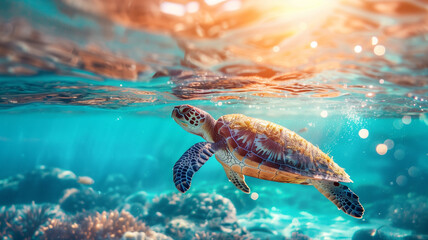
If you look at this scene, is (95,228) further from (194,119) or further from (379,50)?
(379,50)

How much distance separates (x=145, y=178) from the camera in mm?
23188

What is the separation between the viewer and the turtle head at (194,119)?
5.38m

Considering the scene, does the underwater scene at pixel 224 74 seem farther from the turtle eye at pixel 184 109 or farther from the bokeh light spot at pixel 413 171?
the bokeh light spot at pixel 413 171

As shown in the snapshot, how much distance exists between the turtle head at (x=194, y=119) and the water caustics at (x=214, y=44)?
172 centimetres

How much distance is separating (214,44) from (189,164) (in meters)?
3.13

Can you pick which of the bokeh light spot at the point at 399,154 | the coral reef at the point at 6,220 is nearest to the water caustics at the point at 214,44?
the coral reef at the point at 6,220

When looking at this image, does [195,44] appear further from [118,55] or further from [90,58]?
[90,58]

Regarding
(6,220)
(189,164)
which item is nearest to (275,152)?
(189,164)

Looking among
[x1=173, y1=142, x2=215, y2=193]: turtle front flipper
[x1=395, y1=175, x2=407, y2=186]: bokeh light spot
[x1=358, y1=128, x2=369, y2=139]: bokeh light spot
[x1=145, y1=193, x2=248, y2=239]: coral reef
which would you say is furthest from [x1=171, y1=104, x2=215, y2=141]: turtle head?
[x1=358, y1=128, x2=369, y2=139]: bokeh light spot

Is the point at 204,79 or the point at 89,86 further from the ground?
the point at 204,79

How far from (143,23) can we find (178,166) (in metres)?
3.12

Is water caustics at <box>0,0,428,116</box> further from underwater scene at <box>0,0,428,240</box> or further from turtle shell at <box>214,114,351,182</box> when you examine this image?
turtle shell at <box>214,114,351,182</box>

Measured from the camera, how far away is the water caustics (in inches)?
160

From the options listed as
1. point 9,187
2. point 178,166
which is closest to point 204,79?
→ point 178,166
